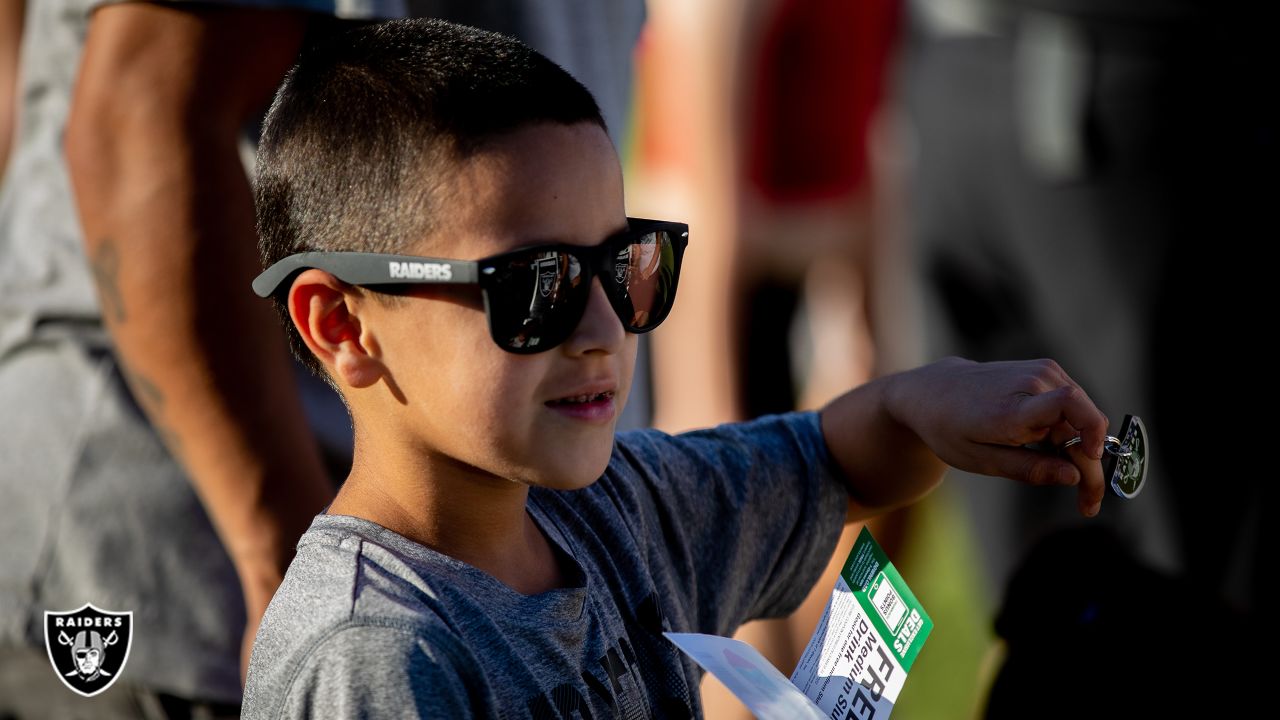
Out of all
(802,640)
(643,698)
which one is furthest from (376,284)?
(802,640)

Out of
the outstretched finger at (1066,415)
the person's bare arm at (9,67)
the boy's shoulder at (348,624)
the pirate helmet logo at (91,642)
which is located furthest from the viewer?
the person's bare arm at (9,67)

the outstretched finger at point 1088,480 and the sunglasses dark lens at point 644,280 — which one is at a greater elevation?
the sunglasses dark lens at point 644,280

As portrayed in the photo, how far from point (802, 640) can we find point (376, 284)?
2280 millimetres

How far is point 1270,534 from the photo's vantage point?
129 inches

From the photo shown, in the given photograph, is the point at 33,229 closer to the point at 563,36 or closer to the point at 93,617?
the point at 93,617

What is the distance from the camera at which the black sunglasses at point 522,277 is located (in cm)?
152

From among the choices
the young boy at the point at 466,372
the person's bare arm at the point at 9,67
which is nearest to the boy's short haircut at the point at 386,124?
the young boy at the point at 466,372

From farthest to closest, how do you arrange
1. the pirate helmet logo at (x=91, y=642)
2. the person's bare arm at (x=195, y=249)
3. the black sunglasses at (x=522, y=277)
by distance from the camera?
1. the pirate helmet logo at (x=91, y=642)
2. the person's bare arm at (x=195, y=249)
3. the black sunglasses at (x=522, y=277)

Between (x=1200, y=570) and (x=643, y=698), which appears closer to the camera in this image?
(x=643, y=698)

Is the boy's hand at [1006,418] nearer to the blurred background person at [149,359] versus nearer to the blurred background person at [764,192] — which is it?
the blurred background person at [149,359]

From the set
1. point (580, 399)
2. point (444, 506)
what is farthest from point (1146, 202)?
point (444, 506)

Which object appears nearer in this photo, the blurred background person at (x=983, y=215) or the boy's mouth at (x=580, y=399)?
the boy's mouth at (x=580, y=399)

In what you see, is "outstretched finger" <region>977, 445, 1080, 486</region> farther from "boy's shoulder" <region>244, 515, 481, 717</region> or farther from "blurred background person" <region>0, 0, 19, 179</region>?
"blurred background person" <region>0, 0, 19, 179</region>

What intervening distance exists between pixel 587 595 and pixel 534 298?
1.23ft
